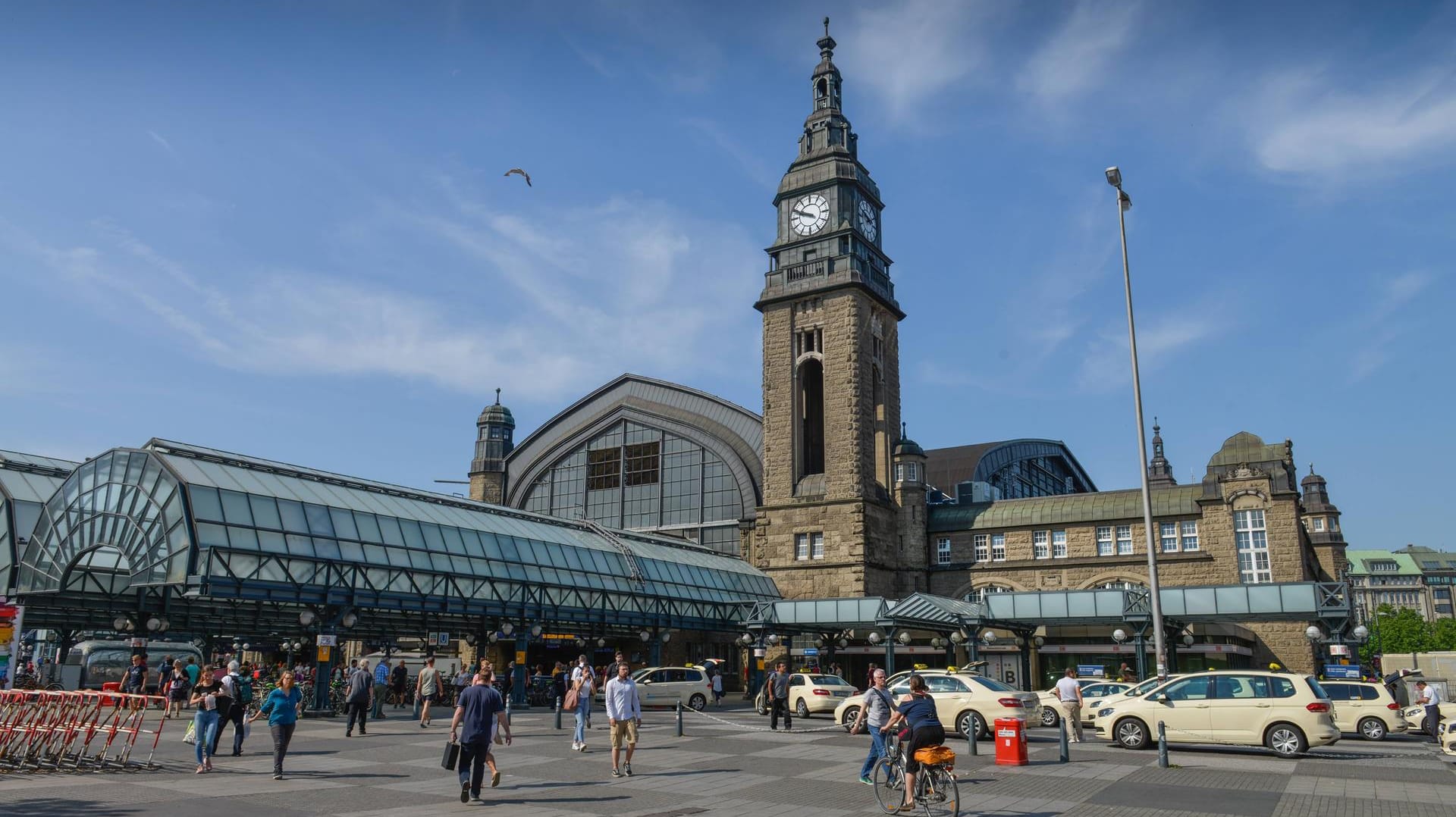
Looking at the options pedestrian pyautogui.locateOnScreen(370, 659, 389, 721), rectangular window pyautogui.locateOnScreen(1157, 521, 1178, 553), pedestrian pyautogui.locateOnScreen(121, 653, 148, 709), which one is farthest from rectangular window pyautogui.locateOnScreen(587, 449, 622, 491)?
pedestrian pyautogui.locateOnScreen(370, 659, 389, 721)

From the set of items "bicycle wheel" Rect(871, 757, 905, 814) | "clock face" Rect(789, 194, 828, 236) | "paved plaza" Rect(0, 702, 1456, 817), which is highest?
"clock face" Rect(789, 194, 828, 236)

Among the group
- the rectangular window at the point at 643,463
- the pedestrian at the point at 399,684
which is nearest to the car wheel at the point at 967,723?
the pedestrian at the point at 399,684

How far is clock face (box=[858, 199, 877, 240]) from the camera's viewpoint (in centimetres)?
5906

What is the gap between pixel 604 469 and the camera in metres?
66.9

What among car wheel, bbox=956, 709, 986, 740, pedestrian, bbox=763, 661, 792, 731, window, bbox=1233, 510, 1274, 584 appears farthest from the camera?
window, bbox=1233, 510, 1274, 584

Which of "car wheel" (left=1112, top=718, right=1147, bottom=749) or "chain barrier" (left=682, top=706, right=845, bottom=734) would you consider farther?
"chain barrier" (left=682, top=706, right=845, bottom=734)

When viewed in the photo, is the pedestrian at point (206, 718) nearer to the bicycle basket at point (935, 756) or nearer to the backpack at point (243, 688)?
the backpack at point (243, 688)

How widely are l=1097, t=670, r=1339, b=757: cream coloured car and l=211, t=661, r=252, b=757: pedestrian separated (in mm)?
17423

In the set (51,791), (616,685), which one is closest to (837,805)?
(616,685)

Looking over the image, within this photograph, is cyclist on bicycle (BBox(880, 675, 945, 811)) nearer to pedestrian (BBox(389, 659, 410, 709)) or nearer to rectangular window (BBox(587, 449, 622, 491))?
pedestrian (BBox(389, 659, 410, 709))

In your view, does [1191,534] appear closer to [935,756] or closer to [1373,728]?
[1373,728]

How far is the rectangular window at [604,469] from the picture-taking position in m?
66.3

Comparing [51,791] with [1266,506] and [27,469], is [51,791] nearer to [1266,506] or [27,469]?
[27,469]

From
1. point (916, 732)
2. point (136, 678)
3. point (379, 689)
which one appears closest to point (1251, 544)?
point (379, 689)
